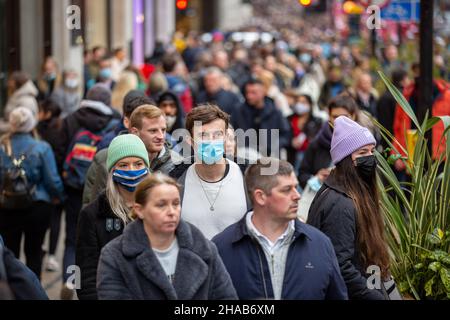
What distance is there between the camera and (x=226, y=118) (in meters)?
7.20

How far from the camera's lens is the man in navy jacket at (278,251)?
5500 mm

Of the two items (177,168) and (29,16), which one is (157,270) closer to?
(177,168)

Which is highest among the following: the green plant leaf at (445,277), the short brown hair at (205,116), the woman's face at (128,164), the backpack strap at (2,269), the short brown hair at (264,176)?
the short brown hair at (205,116)

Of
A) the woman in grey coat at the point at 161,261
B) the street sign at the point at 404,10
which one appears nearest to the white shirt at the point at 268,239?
the woman in grey coat at the point at 161,261

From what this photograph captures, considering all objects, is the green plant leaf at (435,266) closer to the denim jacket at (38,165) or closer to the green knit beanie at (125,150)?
the green knit beanie at (125,150)

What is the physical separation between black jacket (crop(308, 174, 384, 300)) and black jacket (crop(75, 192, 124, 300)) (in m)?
1.14

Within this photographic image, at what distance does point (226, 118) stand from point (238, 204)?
62 cm

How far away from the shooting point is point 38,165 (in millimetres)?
9945

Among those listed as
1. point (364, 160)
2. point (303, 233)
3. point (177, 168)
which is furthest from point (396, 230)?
point (303, 233)

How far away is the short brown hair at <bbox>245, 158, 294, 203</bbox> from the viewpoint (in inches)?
220

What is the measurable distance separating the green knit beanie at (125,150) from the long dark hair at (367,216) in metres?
1.14

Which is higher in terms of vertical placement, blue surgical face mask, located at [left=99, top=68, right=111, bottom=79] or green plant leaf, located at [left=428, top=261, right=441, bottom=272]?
blue surgical face mask, located at [left=99, top=68, right=111, bottom=79]

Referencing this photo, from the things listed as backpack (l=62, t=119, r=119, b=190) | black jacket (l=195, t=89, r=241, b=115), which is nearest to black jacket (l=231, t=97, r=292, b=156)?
black jacket (l=195, t=89, r=241, b=115)

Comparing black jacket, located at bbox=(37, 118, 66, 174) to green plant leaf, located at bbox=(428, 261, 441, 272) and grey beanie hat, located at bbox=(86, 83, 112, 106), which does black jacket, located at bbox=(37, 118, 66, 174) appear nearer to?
grey beanie hat, located at bbox=(86, 83, 112, 106)
